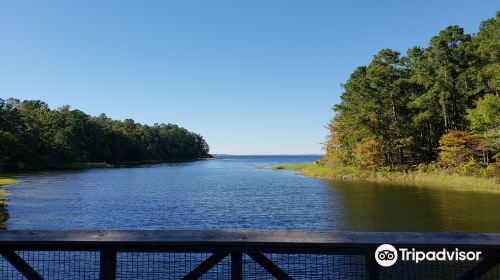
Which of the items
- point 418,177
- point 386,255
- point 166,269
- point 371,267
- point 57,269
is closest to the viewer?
point 386,255

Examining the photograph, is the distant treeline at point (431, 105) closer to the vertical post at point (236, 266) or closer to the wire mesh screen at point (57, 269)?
the wire mesh screen at point (57, 269)

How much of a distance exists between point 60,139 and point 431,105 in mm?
101810

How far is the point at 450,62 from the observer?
53.2 meters

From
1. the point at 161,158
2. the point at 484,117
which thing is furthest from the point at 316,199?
the point at 161,158

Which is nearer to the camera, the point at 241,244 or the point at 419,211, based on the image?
the point at 241,244

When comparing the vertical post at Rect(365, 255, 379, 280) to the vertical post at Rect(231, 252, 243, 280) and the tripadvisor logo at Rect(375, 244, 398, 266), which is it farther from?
the vertical post at Rect(231, 252, 243, 280)

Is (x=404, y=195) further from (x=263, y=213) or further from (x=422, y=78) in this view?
(x=422, y=78)

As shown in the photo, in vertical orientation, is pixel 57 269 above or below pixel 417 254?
below

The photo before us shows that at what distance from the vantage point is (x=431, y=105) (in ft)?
180

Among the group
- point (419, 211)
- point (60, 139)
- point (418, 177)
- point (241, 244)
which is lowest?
point (419, 211)

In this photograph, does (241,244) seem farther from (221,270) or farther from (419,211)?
(419,211)

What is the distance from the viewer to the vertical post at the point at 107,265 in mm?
4758

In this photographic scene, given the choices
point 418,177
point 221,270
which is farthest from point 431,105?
point 221,270

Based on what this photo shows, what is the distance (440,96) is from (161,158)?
15436cm
